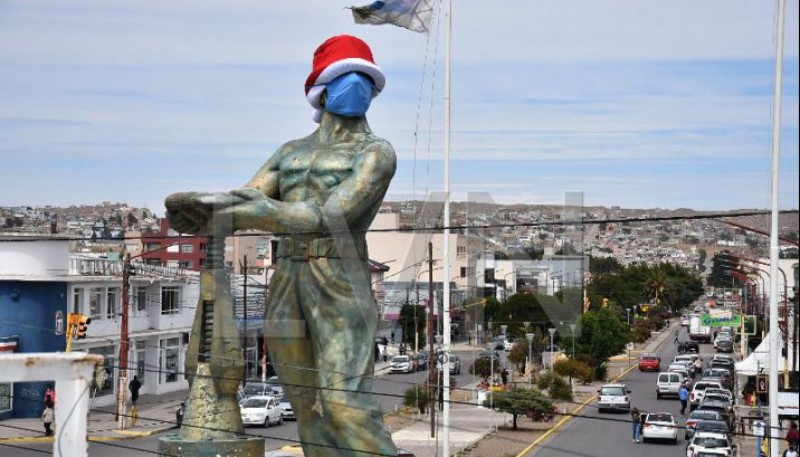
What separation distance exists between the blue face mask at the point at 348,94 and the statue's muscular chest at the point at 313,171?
1.21 ft

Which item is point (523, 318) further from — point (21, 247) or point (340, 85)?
point (340, 85)

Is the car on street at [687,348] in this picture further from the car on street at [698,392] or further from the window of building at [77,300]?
the window of building at [77,300]

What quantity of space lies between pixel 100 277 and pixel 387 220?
21.9 meters

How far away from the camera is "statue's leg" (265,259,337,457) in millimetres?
11203

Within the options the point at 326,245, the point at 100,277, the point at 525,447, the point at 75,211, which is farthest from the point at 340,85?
the point at 75,211

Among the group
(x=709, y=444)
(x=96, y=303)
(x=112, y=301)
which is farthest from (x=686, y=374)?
(x=96, y=303)

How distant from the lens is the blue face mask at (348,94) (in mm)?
11336

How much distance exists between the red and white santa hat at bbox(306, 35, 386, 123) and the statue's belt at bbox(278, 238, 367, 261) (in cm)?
127

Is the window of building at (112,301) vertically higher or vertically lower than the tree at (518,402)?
higher

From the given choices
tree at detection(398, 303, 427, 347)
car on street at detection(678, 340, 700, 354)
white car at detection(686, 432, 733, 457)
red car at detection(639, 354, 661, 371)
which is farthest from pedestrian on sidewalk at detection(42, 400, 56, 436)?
car on street at detection(678, 340, 700, 354)

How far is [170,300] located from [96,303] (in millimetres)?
5695

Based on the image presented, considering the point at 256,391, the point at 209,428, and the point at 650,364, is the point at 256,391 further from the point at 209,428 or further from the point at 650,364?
the point at 209,428

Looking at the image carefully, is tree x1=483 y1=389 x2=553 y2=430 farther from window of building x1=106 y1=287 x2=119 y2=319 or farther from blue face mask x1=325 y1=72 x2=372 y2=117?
blue face mask x1=325 y1=72 x2=372 y2=117

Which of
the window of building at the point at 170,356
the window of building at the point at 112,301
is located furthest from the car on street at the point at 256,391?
the window of building at the point at 112,301
